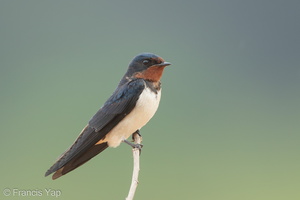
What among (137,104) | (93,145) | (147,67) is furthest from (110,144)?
(147,67)

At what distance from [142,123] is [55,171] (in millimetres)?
456

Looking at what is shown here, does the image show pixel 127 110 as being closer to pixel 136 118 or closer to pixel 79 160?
pixel 136 118

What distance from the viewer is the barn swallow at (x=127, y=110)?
6.76 feet

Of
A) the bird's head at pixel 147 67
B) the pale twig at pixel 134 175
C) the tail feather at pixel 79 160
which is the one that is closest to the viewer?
the pale twig at pixel 134 175

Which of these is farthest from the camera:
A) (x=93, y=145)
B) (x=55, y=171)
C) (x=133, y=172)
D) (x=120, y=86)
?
(x=120, y=86)

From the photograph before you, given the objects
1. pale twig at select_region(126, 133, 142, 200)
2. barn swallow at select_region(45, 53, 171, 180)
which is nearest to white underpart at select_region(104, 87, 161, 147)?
barn swallow at select_region(45, 53, 171, 180)

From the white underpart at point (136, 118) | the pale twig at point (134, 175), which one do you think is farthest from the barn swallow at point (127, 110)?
the pale twig at point (134, 175)

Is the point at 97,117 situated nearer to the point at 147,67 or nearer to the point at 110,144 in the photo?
the point at 110,144

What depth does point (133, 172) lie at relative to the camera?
172 cm

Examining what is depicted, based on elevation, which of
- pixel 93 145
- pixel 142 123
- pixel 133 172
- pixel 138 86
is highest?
pixel 138 86

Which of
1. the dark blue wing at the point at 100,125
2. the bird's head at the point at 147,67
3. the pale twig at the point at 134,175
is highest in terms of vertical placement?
the bird's head at the point at 147,67

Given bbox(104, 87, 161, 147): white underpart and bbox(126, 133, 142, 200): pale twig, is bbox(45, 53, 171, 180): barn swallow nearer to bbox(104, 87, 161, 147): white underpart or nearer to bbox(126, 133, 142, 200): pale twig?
bbox(104, 87, 161, 147): white underpart

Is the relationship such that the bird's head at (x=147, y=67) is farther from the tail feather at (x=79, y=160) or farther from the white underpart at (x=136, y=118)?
the tail feather at (x=79, y=160)

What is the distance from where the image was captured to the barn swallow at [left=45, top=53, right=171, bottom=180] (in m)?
2.06
